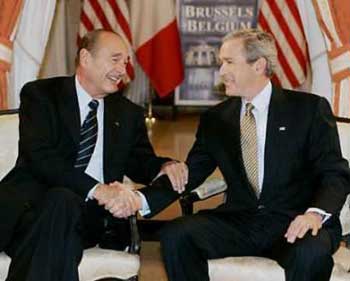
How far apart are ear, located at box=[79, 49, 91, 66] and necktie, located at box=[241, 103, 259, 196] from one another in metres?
0.72

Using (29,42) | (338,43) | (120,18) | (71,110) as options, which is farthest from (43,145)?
(120,18)

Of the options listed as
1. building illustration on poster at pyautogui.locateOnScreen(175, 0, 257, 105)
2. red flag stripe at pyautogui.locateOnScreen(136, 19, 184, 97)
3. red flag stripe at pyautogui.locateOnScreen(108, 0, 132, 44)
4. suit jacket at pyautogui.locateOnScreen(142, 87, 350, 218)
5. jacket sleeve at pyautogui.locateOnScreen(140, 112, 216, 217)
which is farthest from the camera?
building illustration on poster at pyautogui.locateOnScreen(175, 0, 257, 105)

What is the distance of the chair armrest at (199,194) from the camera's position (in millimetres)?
3504

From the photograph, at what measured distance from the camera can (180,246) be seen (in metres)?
3.07

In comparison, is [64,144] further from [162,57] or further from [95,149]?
[162,57]

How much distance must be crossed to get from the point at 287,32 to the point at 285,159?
3203mm

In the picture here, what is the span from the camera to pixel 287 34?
624 centimetres

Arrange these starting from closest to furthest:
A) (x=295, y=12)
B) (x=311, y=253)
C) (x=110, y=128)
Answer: (x=311, y=253) < (x=110, y=128) < (x=295, y=12)

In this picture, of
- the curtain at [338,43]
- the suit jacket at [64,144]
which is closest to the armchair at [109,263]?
the suit jacket at [64,144]

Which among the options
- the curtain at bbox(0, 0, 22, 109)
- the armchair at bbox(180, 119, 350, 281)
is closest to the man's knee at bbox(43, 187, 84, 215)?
the armchair at bbox(180, 119, 350, 281)

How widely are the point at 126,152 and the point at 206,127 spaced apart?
377 millimetres

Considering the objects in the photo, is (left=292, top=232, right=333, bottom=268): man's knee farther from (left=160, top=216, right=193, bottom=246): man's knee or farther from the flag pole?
the flag pole

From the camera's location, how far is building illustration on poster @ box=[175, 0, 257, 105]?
24.7 ft

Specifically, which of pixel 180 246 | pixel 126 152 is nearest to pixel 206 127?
pixel 126 152
